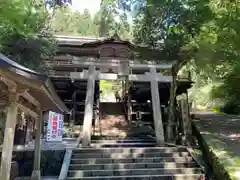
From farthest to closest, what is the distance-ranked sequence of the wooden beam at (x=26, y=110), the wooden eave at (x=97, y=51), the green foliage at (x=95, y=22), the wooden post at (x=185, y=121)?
the green foliage at (x=95, y=22), the wooden eave at (x=97, y=51), the wooden post at (x=185, y=121), the wooden beam at (x=26, y=110)

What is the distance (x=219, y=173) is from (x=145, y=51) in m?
6.85

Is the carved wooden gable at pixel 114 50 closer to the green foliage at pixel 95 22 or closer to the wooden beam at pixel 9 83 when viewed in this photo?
the green foliage at pixel 95 22

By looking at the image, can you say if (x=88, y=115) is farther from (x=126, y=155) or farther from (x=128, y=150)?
(x=126, y=155)

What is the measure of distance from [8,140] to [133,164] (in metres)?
4.97

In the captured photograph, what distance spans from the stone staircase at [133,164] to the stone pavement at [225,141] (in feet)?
2.95

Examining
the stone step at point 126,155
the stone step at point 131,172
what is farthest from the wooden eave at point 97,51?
the stone step at point 131,172

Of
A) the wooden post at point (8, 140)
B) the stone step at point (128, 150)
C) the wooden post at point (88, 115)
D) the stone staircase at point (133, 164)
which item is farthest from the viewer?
the wooden post at point (88, 115)

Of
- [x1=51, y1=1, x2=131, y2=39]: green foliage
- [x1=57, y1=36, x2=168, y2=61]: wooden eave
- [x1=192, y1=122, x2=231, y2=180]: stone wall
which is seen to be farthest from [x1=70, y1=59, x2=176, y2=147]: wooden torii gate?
[x1=51, y1=1, x2=131, y2=39]: green foliage

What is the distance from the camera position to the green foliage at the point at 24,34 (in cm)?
784

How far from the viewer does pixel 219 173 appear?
751cm

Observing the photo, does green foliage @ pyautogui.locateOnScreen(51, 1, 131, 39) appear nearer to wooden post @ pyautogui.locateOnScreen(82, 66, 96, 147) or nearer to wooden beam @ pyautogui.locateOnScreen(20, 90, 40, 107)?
wooden post @ pyautogui.locateOnScreen(82, 66, 96, 147)

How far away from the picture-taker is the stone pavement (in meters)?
7.19

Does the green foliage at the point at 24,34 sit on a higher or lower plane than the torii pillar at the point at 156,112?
higher

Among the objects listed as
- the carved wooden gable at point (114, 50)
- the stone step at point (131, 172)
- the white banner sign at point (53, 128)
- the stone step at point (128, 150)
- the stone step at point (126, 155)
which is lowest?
the stone step at point (131, 172)
